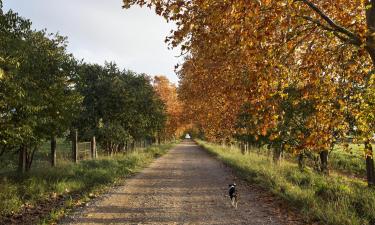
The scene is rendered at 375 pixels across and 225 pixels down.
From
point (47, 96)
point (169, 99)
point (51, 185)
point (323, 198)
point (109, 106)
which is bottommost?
point (323, 198)

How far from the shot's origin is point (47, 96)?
12.9 m

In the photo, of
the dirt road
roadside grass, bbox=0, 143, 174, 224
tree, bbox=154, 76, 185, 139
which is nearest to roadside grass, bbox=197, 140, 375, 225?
the dirt road

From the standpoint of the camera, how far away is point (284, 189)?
12.5 metres

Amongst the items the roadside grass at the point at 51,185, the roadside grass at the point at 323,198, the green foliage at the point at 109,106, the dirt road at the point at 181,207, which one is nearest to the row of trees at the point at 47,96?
the green foliage at the point at 109,106

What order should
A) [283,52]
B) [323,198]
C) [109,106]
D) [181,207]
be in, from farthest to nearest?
[109,106], [323,198], [181,207], [283,52]

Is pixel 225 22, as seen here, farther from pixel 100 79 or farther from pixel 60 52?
pixel 100 79

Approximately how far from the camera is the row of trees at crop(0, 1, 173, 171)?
10680 mm

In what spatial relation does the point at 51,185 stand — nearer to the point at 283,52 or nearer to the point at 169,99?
the point at 283,52

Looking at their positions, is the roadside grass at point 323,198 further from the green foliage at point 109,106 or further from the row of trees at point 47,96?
the green foliage at point 109,106

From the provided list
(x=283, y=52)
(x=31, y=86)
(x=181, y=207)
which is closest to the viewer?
(x=283, y=52)

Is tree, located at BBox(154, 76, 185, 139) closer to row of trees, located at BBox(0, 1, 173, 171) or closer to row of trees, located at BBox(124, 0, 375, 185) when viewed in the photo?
row of trees, located at BBox(0, 1, 173, 171)

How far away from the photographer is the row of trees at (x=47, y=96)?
35.0 ft

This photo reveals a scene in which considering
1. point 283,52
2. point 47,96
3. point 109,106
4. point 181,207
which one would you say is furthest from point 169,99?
point 283,52

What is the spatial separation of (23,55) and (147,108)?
22319 mm
